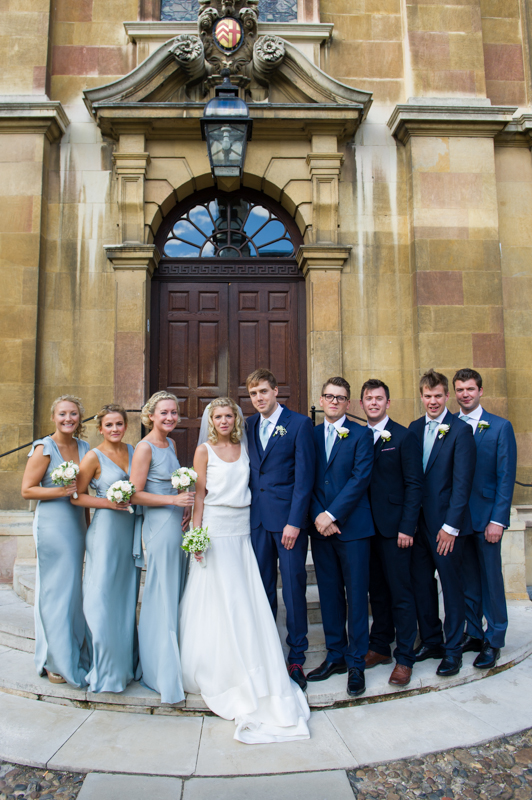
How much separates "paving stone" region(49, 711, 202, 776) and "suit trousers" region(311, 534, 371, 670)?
43.1 inches

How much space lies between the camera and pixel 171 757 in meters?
3.14

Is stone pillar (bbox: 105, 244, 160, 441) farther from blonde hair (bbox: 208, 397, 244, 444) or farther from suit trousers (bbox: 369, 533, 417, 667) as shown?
suit trousers (bbox: 369, 533, 417, 667)

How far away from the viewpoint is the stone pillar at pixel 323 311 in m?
7.04

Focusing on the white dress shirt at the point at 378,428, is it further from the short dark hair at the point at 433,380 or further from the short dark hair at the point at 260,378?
the short dark hair at the point at 260,378

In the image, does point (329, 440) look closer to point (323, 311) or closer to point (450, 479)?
point (450, 479)

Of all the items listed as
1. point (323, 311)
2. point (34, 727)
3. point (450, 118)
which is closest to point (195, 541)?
point (34, 727)

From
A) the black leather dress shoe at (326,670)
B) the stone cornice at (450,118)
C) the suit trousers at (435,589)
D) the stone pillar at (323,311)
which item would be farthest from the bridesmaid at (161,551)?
the stone cornice at (450,118)

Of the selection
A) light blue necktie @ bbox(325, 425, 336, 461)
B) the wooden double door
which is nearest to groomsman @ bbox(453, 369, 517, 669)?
light blue necktie @ bbox(325, 425, 336, 461)

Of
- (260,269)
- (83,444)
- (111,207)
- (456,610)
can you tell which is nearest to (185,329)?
(260,269)

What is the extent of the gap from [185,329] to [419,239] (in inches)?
128

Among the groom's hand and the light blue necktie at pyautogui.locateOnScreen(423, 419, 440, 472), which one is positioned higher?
the light blue necktie at pyautogui.locateOnScreen(423, 419, 440, 472)

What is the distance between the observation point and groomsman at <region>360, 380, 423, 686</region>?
13.1ft

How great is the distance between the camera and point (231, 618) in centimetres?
364

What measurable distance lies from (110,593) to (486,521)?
2886 mm
